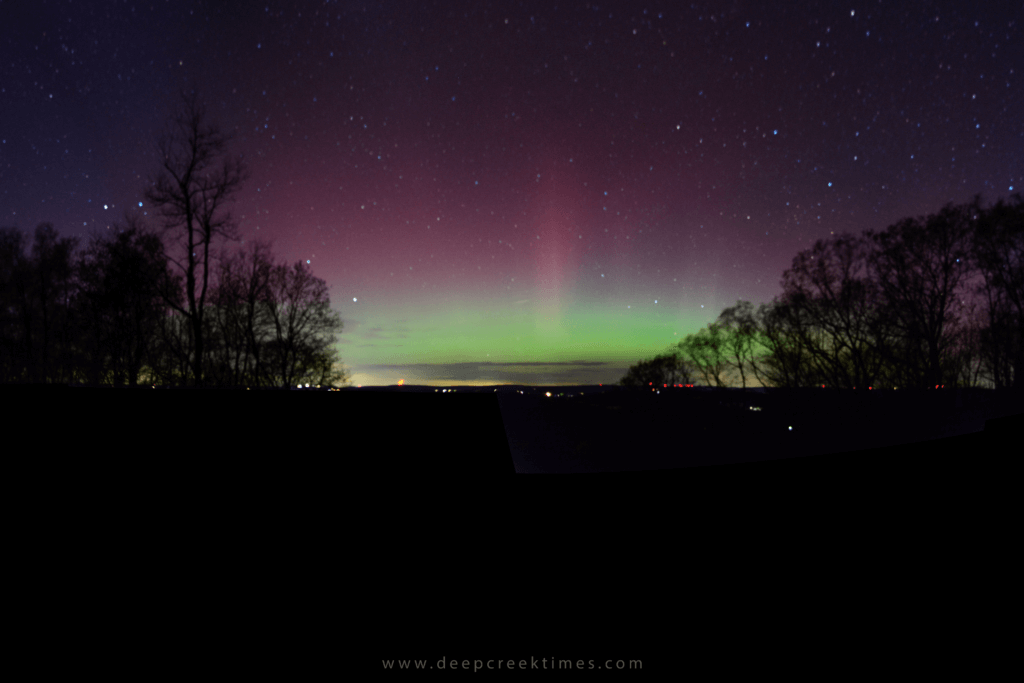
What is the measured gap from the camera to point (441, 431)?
2.10 meters

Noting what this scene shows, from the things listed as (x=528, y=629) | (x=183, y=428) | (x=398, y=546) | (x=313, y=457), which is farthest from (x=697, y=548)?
(x=183, y=428)

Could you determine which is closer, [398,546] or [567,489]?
[398,546]

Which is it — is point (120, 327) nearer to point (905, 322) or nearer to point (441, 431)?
point (441, 431)

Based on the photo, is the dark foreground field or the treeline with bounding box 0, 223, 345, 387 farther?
the treeline with bounding box 0, 223, 345, 387

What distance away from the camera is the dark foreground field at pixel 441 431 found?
66.9 inches

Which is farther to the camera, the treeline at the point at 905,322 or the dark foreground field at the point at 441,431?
the treeline at the point at 905,322

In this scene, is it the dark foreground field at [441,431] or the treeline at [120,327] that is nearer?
the dark foreground field at [441,431]

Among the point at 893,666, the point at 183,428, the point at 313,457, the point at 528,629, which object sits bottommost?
the point at 893,666

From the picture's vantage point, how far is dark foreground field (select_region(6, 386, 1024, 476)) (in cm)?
170

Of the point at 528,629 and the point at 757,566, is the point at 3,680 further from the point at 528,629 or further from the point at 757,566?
the point at 757,566

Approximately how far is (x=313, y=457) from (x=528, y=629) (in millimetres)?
1142

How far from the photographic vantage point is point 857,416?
15.4 feet

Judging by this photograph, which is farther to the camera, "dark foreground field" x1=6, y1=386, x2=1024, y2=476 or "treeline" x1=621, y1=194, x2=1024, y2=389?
"treeline" x1=621, y1=194, x2=1024, y2=389

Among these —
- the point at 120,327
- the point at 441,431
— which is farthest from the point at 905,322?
the point at 120,327
